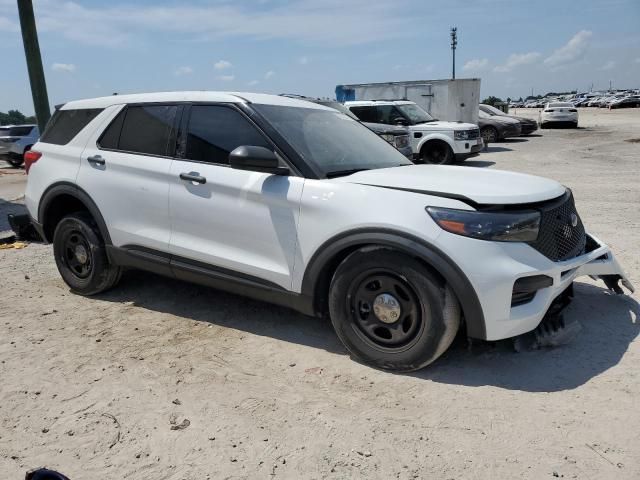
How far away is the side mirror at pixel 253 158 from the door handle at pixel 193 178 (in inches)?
16.8

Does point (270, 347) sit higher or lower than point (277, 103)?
lower

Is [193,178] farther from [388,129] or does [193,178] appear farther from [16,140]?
[16,140]

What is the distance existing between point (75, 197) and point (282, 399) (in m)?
2.78

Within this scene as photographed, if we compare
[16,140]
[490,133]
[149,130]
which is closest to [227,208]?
[149,130]

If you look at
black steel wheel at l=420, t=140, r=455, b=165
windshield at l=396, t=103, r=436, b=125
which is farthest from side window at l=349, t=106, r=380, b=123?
black steel wheel at l=420, t=140, r=455, b=165

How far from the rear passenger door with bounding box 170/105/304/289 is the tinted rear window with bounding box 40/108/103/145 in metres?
1.24

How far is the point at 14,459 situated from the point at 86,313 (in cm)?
199

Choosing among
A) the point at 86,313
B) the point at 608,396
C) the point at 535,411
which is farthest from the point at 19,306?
the point at 608,396

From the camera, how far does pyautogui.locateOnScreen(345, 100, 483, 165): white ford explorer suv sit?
45.7 feet

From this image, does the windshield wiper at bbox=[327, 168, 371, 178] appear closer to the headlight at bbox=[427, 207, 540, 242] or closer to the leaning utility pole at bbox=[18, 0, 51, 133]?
the headlight at bbox=[427, 207, 540, 242]

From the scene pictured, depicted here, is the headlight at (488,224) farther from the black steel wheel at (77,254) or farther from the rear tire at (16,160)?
the rear tire at (16,160)

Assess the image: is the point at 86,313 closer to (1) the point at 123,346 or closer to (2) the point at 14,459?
(1) the point at 123,346

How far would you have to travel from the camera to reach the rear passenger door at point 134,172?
4.12 metres

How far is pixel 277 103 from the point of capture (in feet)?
13.5
